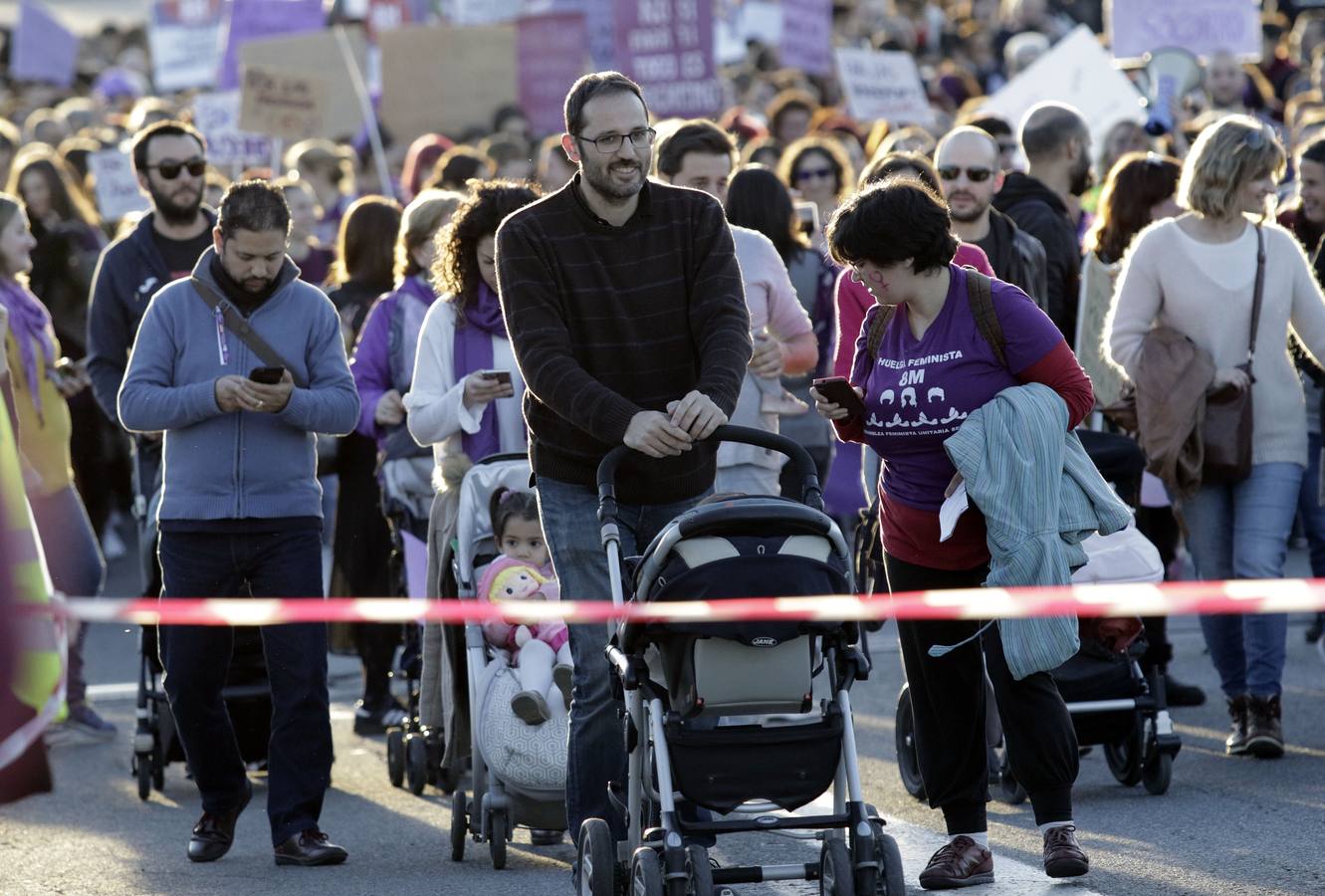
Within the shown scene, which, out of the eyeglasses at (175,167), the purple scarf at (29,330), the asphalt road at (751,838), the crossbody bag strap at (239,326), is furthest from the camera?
the purple scarf at (29,330)

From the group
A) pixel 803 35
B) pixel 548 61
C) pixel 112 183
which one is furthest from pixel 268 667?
pixel 803 35

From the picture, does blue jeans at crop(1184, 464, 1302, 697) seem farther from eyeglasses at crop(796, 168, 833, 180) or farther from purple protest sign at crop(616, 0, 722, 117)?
purple protest sign at crop(616, 0, 722, 117)

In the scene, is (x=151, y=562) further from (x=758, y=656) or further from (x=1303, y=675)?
(x=1303, y=675)

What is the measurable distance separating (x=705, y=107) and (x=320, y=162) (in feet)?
10.5

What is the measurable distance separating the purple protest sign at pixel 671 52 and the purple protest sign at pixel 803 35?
1.91 metres

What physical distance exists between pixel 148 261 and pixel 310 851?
2702mm

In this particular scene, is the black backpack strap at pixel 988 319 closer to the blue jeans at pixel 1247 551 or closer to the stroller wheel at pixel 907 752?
the stroller wheel at pixel 907 752

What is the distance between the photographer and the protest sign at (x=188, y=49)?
2436cm

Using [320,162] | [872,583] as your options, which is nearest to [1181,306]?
[872,583]

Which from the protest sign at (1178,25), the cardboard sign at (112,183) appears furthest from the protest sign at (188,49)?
the protest sign at (1178,25)

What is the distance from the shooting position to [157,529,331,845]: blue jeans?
7.20 metres

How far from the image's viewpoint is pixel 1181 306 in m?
7.99

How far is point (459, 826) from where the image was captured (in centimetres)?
702

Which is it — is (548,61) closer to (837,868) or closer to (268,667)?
(268,667)
